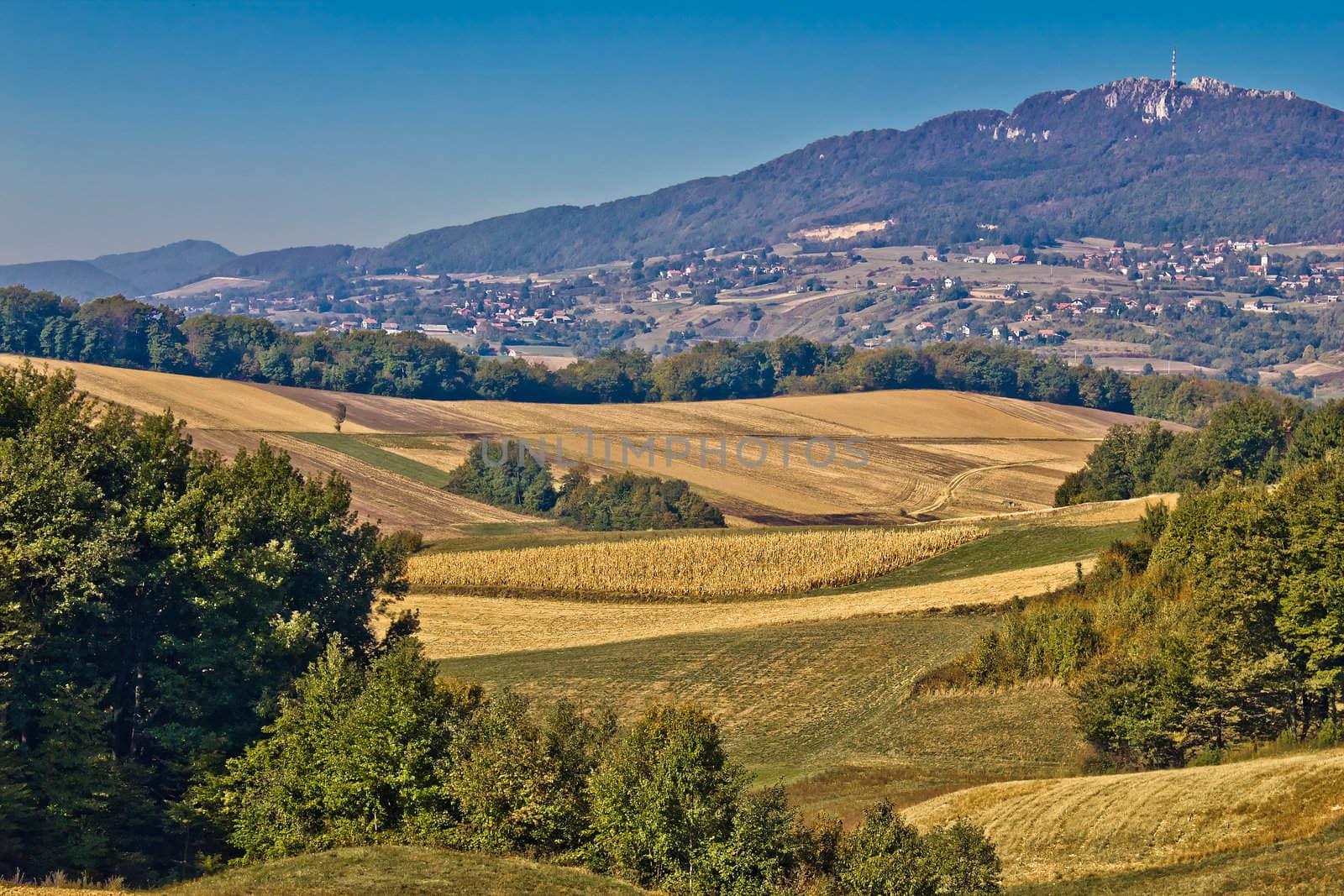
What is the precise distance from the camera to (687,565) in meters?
86.4

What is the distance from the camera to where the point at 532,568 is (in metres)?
86.8

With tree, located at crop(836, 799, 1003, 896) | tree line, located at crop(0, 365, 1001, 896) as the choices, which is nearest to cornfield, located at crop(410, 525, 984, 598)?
tree line, located at crop(0, 365, 1001, 896)

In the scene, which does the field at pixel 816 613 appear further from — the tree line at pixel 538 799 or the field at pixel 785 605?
the tree line at pixel 538 799

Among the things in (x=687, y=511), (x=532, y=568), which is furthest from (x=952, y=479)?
(x=532, y=568)

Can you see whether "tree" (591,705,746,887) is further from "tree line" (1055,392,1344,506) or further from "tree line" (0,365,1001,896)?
"tree line" (1055,392,1344,506)

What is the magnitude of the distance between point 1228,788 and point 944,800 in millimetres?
8656

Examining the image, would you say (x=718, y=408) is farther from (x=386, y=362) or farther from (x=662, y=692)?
(x=662, y=692)

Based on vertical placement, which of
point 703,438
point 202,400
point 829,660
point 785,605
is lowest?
point 785,605

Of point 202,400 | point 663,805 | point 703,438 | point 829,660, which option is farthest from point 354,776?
point 703,438

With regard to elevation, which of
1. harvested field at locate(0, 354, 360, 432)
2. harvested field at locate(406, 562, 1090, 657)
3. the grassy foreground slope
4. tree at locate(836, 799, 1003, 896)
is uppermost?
harvested field at locate(0, 354, 360, 432)

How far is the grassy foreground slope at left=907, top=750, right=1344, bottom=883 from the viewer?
32.1m

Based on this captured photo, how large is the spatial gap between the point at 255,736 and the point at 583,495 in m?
75.1

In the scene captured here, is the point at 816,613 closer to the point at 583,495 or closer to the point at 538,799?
the point at 538,799

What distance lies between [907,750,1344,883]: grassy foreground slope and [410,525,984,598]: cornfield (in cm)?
4512
